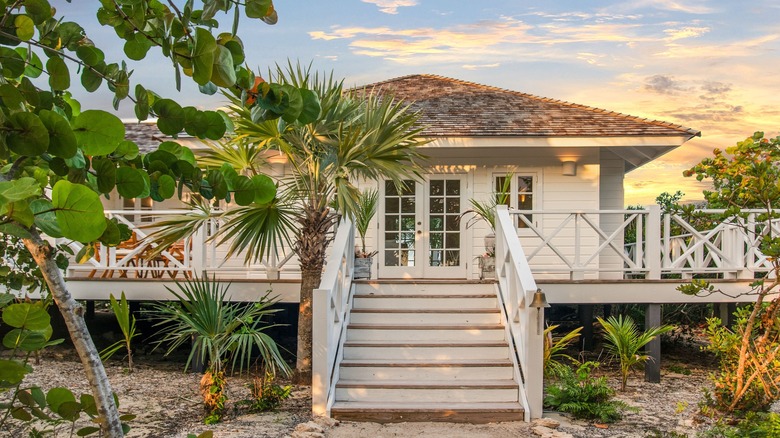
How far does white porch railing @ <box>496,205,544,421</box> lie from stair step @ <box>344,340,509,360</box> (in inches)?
10.6

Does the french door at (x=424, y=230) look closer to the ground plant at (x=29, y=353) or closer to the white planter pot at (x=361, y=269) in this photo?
the white planter pot at (x=361, y=269)

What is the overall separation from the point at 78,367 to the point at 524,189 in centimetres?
744

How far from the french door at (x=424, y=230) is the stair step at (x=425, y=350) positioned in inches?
146

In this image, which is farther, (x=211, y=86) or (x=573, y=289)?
(x=573, y=289)

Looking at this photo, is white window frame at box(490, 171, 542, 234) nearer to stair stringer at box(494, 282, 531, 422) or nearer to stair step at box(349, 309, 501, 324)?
stair stringer at box(494, 282, 531, 422)

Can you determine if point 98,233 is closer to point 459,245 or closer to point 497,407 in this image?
point 497,407

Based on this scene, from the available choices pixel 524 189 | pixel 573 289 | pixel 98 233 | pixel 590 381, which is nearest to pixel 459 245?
pixel 524 189

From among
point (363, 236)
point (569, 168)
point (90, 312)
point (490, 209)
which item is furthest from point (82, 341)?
point (90, 312)

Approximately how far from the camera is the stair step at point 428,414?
764 centimetres

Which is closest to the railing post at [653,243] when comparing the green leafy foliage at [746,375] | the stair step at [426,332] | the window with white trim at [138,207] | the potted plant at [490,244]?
the potted plant at [490,244]

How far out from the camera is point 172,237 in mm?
8672

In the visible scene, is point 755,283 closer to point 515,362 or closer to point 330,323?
point 515,362

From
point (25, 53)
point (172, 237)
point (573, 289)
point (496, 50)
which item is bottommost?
point (573, 289)

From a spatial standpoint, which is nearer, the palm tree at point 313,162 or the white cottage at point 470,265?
the white cottage at point 470,265
